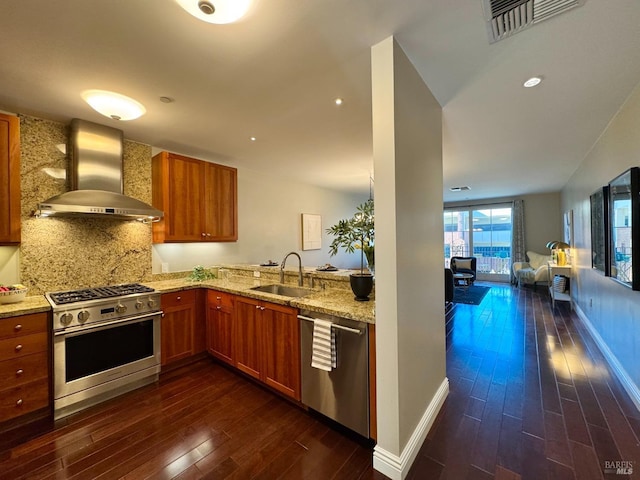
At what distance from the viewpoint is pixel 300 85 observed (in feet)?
6.77

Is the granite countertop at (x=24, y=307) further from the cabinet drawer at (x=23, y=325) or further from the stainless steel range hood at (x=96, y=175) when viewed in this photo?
the stainless steel range hood at (x=96, y=175)

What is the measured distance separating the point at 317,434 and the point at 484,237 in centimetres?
860

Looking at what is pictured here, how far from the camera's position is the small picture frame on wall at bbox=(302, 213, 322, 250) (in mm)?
5730

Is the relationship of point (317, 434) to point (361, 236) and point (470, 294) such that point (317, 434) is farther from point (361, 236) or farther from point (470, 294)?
point (470, 294)

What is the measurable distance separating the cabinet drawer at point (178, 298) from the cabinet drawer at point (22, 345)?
35.2 inches

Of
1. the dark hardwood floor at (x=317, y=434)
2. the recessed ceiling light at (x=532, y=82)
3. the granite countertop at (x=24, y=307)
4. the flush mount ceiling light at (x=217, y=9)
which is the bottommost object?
the dark hardwood floor at (x=317, y=434)

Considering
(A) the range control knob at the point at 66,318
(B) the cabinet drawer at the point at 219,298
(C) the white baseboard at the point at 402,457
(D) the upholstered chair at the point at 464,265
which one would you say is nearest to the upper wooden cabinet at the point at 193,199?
(B) the cabinet drawer at the point at 219,298

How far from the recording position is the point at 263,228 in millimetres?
4867

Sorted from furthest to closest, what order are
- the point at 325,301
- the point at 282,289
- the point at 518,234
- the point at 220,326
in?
the point at 518,234 → the point at 282,289 → the point at 220,326 → the point at 325,301

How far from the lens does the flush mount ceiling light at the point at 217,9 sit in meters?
1.27

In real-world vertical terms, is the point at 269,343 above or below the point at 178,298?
below

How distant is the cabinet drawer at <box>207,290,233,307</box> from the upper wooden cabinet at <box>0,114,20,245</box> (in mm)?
1662

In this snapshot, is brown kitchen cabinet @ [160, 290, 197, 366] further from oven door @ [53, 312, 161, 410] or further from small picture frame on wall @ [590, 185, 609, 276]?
small picture frame on wall @ [590, 185, 609, 276]

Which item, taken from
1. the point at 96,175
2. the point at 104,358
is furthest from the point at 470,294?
the point at 96,175
